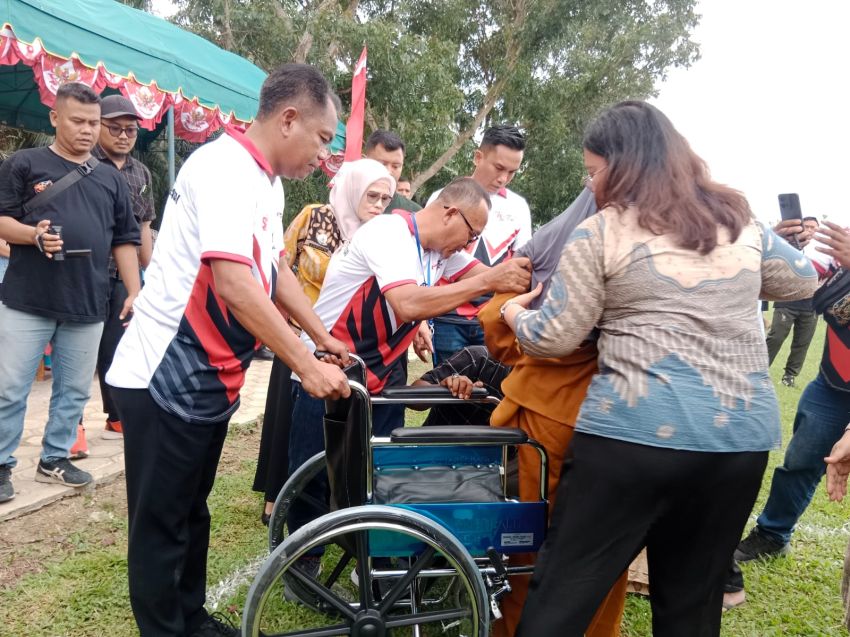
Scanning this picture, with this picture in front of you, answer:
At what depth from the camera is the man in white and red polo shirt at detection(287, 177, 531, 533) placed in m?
2.17

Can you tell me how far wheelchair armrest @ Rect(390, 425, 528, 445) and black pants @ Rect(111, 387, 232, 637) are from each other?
1.89 feet

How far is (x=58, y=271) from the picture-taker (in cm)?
308

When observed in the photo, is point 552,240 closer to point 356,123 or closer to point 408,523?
point 408,523

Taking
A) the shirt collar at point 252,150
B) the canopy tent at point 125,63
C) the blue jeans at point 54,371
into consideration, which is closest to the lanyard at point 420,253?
the shirt collar at point 252,150

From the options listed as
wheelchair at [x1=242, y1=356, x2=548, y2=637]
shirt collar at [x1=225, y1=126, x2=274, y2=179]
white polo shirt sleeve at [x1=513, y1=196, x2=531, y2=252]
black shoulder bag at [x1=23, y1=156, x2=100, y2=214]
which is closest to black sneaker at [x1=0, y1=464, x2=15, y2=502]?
black shoulder bag at [x1=23, y1=156, x2=100, y2=214]

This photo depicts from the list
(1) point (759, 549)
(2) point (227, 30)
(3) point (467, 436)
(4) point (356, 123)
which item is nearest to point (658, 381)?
(3) point (467, 436)

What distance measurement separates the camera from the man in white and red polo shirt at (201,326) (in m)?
1.67

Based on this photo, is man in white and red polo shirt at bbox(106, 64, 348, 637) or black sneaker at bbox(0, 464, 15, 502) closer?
man in white and red polo shirt at bbox(106, 64, 348, 637)

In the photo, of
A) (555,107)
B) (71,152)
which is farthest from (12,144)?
(555,107)

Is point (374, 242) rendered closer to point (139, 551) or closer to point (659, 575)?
point (139, 551)

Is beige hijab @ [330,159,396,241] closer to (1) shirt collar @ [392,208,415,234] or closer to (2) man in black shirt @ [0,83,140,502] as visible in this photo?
(1) shirt collar @ [392,208,415,234]

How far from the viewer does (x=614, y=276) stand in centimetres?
151

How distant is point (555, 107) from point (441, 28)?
10.1 feet

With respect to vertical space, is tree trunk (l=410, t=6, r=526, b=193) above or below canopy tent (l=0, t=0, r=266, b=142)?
above
